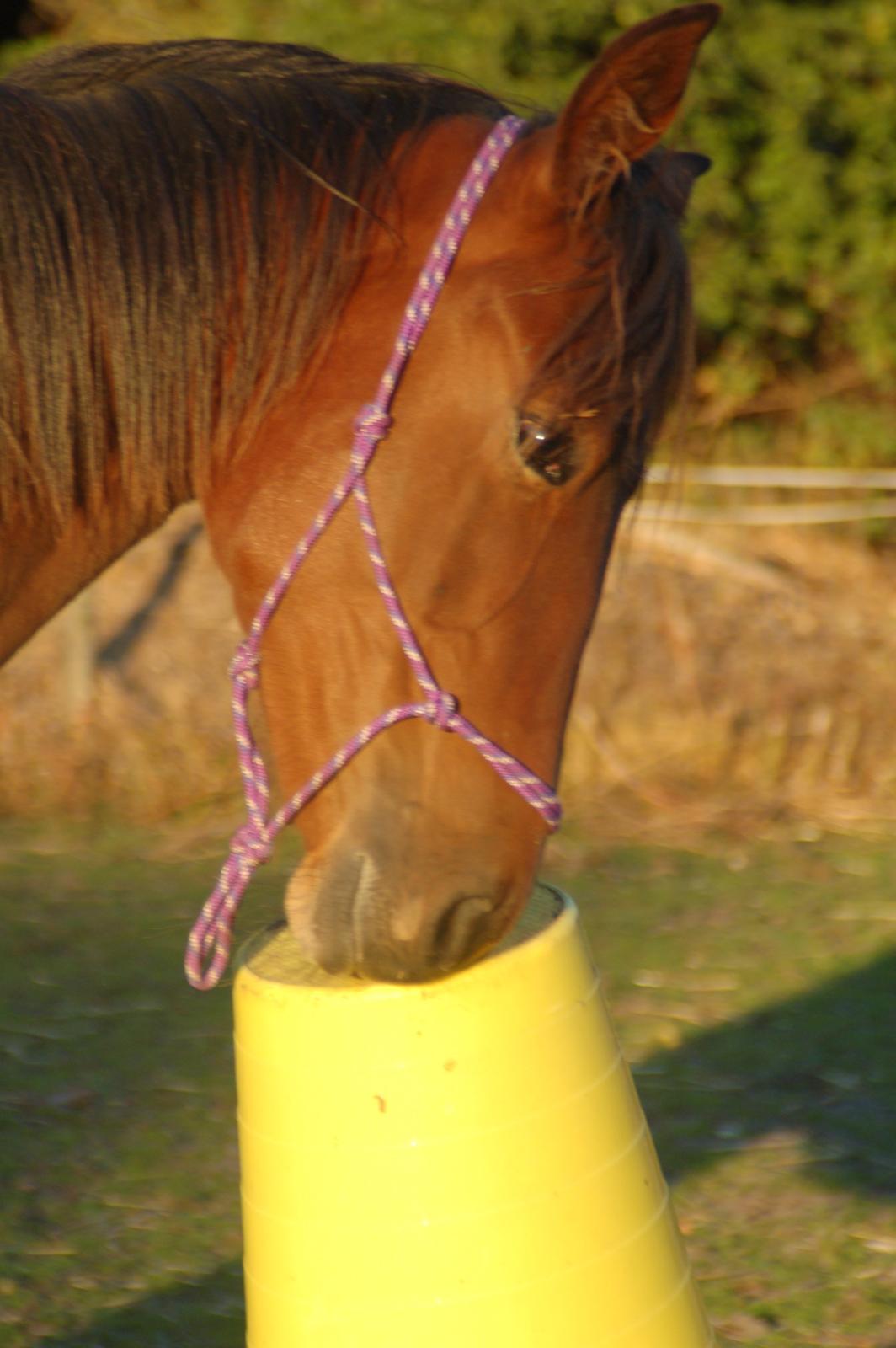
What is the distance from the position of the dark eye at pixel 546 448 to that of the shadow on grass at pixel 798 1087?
1829 mm

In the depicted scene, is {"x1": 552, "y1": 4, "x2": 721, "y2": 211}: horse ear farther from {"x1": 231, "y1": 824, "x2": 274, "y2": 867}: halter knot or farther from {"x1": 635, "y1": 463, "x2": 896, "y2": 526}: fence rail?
{"x1": 635, "y1": 463, "x2": 896, "y2": 526}: fence rail

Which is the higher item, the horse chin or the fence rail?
the horse chin

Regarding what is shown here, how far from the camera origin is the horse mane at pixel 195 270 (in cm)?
152

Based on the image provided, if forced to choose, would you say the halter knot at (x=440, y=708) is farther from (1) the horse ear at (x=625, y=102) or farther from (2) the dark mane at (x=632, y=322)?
(1) the horse ear at (x=625, y=102)

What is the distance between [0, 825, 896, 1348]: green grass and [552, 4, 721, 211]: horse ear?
1.80 m

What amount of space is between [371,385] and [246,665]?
0.32 m

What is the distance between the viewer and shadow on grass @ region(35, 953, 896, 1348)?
2436 mm

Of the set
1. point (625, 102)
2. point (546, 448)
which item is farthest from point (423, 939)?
point (625, 102)

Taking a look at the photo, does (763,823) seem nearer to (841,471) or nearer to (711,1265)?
(841,471)

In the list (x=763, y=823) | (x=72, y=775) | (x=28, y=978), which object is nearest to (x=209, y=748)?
(x=72, y=775)

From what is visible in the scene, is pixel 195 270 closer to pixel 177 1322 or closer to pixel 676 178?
pixel 676 178

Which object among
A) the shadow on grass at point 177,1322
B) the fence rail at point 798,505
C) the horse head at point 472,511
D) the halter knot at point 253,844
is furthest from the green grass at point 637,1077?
the fence rail at point 798,505

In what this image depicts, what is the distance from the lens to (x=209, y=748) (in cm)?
520

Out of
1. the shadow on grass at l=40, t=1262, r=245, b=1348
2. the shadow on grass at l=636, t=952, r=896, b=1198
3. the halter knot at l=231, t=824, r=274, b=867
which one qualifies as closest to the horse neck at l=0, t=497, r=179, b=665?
the halter knot at l=231, t=824, r=274, b=867
